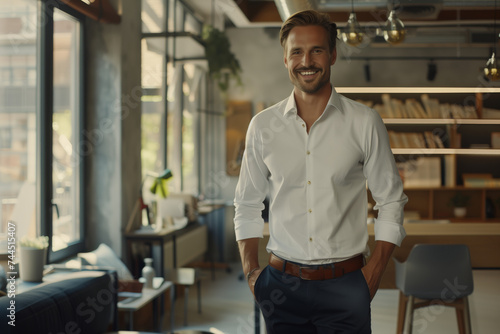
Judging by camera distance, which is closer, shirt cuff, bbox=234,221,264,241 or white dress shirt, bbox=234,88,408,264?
white dress shirt, bbox=234,88,408,264

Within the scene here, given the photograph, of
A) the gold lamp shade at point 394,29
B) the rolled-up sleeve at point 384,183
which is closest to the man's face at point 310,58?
the rolled-up sleeve at point 384,183

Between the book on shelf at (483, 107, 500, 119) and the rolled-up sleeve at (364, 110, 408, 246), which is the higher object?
the book on shelf at (483, 107, 500, 119)

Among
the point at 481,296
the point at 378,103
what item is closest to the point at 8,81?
the point at 481,296

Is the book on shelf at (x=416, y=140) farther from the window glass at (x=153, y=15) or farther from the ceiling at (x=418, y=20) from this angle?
the window glass at (x=153, y=15)

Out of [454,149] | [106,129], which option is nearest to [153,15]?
[106,129]

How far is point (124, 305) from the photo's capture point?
12.7 ft

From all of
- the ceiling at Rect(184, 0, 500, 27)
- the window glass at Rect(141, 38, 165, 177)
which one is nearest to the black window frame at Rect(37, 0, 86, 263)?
the window glass at Rect(141, 38, 165, 177)

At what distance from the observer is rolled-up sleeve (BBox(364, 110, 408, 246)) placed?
184 centimetres

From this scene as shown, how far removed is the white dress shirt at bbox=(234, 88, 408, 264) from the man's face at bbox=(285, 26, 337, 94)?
0.08 m

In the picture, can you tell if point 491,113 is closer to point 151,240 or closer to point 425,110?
point 425,110

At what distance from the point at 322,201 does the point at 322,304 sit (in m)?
0.31

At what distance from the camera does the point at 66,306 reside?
2797mm

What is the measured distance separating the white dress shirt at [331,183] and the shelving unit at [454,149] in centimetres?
591

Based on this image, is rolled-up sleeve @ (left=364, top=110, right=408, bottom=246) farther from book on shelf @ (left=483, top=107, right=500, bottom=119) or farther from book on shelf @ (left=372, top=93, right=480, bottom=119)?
book on shelf @ (left=483, top=107, right=500, bottom=119)
